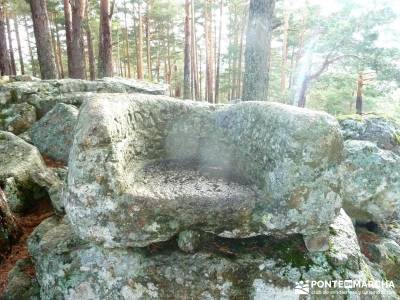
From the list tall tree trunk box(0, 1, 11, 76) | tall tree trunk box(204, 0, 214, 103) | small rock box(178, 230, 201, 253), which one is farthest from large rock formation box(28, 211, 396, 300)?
tall tree trunk box(204, 0, 214, 103)

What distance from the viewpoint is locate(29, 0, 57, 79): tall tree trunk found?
9.26 m

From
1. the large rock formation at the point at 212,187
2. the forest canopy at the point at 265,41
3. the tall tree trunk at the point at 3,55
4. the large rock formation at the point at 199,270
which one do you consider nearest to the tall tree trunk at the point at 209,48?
the forest canopy at the point at 265,41

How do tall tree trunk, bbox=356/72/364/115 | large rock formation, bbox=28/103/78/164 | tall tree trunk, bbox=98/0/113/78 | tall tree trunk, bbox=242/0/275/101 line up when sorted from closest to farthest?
large rock formation, bbox=28/103/78/164, tall tree trunk, bbox=242/0/275/101, tall tree trunk, bbox=98/0/113/78, tall tree trunk, bbox=356/72/364/115

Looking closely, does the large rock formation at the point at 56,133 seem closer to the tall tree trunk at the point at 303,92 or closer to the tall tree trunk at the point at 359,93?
the tall tree trunk at the point at 303,92

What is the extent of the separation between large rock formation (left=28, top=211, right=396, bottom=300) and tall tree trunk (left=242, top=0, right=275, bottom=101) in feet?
13.8

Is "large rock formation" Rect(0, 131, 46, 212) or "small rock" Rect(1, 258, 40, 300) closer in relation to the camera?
"small rock" Rect(1, 258, 40, 300)

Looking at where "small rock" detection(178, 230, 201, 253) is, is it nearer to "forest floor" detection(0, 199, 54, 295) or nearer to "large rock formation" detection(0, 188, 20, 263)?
"forest floor" detection(0, 199, 54, 295)

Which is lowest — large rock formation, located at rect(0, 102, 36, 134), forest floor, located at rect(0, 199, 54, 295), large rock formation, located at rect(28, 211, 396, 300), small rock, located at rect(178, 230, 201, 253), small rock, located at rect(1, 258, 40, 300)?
small rock, located at rect(1, 258, 40, 300)

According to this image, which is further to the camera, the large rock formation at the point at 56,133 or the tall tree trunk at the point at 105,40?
the tall tree trunk at the point at 105,40

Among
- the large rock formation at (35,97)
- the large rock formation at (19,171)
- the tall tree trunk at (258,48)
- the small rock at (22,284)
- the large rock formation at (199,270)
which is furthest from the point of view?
the large rock formation at (35,97)

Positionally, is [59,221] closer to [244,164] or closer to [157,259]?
[157,259]

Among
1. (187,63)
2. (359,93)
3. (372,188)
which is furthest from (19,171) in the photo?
(359,93)

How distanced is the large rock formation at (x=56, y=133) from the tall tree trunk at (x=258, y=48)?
3517mm

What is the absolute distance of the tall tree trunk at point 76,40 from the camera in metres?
10.9
